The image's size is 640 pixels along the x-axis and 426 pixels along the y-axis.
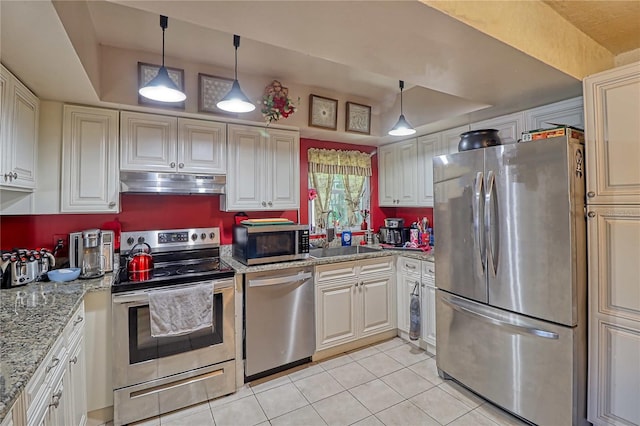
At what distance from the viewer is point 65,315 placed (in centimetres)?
144

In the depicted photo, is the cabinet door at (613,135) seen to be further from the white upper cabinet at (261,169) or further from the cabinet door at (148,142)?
the cabinet door at (148,142)

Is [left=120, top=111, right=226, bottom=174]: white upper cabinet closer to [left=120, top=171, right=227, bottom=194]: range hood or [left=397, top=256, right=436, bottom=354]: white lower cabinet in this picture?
[left=120, top=171, right=227, bottom=194]: range hood

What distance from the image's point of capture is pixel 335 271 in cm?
282

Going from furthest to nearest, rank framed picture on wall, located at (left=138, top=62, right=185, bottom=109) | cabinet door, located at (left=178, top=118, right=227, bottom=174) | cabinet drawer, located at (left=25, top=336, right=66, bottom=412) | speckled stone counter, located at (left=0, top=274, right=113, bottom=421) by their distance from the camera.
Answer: cabinet door, located at (left=178, top=118, right=227, bottom=174) < framed picture on wall, located at (left=138, top=62, right=185, bottom=109) < cabinet drawer, located at (left=25, top=336, right=66, bottom=412) < speckled stone counter, located at (left=0, top=274, right=113, bottom=421)

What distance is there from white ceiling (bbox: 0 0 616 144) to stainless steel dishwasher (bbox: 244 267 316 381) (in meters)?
1.67

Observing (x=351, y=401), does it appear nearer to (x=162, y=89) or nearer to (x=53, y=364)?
(x=53, y=364)

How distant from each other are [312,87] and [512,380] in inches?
114

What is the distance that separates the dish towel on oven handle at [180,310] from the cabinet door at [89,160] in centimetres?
84

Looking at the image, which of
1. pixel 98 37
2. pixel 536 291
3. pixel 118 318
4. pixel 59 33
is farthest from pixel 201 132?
pixel 536 291

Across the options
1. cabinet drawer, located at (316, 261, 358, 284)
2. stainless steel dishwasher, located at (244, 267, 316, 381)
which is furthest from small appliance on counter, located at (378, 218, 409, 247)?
stainless steel dishwasher, located at (244, 267, 316, 381)

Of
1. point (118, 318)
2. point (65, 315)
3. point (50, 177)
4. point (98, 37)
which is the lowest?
point (118, 318)

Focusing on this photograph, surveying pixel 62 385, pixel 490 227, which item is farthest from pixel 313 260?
pixel 62 385

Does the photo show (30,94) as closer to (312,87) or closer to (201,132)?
(201,132)

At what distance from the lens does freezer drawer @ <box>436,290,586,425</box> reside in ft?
5.77
